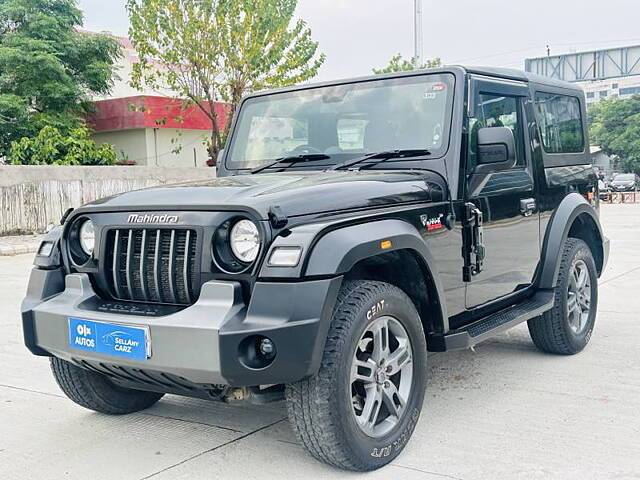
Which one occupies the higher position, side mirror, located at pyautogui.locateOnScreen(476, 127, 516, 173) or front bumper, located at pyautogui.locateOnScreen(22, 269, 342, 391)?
side mirror, located at pyautogui.locateOnScreen(476, 127, 516, 173)

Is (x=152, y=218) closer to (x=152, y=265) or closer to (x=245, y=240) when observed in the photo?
(x=152, y=265)

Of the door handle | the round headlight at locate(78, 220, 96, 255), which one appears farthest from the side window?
the round headlight at locate(78, 220, 96, 255)

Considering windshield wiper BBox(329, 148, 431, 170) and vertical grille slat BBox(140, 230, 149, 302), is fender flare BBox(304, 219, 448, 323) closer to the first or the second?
windshield wiper BBox(329, 148, 431, 170)

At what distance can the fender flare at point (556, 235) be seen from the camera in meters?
5.12

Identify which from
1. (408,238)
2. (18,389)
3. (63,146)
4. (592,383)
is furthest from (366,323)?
(63,146)

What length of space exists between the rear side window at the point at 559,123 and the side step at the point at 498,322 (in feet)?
3.52

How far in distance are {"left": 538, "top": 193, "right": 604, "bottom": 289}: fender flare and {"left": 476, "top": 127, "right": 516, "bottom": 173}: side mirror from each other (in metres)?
1.07

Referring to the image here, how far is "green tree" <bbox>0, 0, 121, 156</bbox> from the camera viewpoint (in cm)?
2347

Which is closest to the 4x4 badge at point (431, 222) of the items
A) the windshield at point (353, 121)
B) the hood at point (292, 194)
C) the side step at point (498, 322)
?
the hood at point (292, 194)

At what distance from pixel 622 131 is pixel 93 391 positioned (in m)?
60.6

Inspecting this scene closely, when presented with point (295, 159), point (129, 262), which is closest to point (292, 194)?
point (129, 262)

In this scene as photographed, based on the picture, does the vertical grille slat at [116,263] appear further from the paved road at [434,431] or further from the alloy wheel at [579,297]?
the alloy wheel at [579,297]

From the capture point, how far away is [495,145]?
4.24 m

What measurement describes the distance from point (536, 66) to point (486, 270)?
45.6 meters
